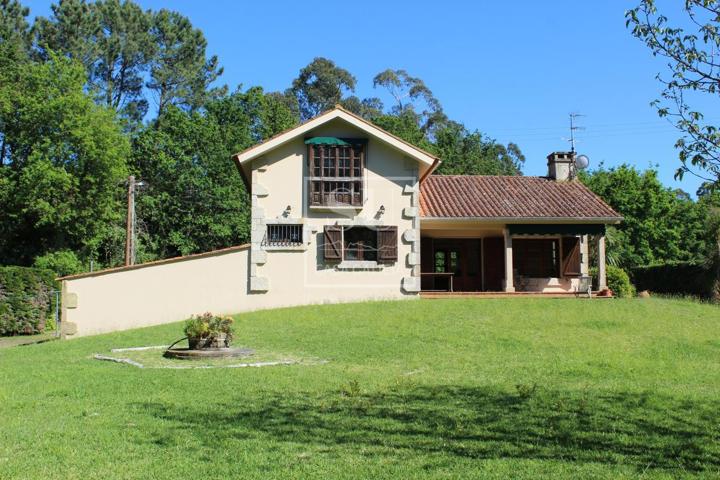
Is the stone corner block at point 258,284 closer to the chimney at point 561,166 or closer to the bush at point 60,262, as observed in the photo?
the chimney at point 561,166

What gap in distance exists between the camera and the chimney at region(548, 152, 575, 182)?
85.6 feet

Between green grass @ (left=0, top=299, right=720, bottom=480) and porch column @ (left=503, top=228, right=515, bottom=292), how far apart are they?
23.1 feet

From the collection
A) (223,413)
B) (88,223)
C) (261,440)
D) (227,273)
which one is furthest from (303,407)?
(88,223)

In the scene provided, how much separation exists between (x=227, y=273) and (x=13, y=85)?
20969 mm

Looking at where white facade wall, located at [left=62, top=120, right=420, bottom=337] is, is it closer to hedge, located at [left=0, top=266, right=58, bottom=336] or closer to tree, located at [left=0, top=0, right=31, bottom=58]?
hedge, located at [left=0, top=266, right=58, bottom=336]

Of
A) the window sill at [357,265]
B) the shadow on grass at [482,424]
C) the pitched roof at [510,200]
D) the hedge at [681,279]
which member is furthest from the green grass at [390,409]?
the hedge at [681,279]

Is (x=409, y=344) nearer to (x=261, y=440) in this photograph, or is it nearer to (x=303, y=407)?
(x=303, y=407)

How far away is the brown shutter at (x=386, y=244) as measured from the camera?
68.9 feet

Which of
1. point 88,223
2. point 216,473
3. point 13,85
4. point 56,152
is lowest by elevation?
point 216,473

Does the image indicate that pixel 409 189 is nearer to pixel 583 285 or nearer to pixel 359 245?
pixel 359 245

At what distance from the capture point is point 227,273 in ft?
66.4

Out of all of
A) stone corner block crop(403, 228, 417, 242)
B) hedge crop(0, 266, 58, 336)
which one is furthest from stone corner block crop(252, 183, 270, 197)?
hedge crop(0, 266, 58, 336)

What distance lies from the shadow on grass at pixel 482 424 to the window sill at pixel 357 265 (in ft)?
39.2

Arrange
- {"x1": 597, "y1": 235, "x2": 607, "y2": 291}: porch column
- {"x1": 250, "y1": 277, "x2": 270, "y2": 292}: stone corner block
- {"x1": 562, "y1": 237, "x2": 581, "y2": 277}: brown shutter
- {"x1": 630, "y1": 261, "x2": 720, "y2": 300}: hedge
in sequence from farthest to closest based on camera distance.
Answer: {"x1": 630, "y1": 261, "x2": 720, "y2": 300}: hedge < {"x1": 562, "y1": 237, "x2": 581, "y2": 277}: brown shutter < {"x1": 597, "y1": 235, "x2": 607, "y2": 291}: porch column < {"x1": 250, "y1": 277, "x2": 270, "y2": 292}: stone corner block
